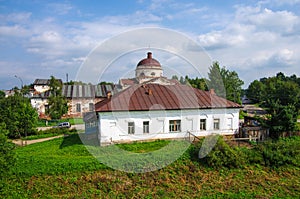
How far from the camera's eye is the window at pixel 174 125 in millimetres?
18344

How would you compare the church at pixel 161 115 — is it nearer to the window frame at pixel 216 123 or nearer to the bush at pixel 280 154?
the window frame at pixel 216 123

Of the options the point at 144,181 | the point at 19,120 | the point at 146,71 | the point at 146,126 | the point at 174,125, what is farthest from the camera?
the point at 146,71

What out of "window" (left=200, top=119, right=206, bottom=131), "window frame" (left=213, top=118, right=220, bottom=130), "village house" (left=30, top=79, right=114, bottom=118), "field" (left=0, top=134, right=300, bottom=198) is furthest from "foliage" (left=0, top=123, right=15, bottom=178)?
"village house" (left=30, top=79, right=114, bottom=118)

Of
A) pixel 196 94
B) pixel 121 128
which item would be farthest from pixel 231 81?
pixel 121 128

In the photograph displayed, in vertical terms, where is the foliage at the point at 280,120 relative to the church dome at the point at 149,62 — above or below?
below

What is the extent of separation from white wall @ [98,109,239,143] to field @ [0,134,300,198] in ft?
11.3

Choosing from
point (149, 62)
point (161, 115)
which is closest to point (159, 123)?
point (161, 115)

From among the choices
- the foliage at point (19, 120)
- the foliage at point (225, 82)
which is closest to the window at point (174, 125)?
the foliage at point (19, 120)

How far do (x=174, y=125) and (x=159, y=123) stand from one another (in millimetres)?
1258

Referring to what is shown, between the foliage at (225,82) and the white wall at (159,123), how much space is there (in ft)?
50.3

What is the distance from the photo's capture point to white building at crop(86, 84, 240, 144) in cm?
1712

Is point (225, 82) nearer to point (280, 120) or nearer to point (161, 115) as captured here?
point (280, 120)

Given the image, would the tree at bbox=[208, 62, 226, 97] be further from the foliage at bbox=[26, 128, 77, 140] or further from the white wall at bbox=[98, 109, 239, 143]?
the foliage at bbox=[26, 128, 77, 140]

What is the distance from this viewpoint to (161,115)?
18.0 m
